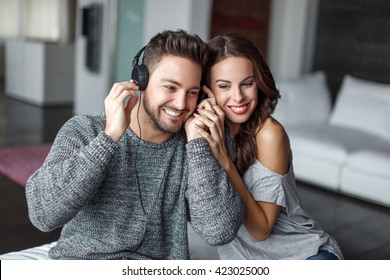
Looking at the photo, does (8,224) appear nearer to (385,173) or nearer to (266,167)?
(266,167)

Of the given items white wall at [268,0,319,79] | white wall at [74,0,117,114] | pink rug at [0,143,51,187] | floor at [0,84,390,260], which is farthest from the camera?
white wall at [74,0,117,114]

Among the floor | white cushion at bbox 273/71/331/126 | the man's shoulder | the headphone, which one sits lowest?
the floor

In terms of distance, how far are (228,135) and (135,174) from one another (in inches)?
14.3

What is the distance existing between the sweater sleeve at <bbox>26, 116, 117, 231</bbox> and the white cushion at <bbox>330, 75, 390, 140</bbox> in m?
3.58

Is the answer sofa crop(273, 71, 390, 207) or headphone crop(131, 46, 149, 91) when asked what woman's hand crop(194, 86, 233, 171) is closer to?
headphone crop(131, 46, 149, 91)

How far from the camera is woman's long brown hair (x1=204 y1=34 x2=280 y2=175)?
1537 millimetres

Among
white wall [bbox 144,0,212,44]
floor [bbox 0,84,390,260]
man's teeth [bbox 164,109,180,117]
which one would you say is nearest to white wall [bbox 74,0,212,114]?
white wall [bbox 144,0,212,44]

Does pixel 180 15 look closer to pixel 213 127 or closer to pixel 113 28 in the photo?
pixel 113 28

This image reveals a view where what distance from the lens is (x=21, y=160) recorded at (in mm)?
4441

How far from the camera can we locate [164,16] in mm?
5328

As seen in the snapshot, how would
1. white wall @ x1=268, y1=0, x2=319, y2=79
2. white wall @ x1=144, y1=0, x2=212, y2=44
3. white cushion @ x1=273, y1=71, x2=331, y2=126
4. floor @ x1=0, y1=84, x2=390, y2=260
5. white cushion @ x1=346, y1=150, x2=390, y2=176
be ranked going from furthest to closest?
white wall @ x1=268, y1=0, x2=319, y2=79 < white wall @ x1=144, y1=0, x2=212, y2=44 < white cushion @ x1=273, y1=71, x2=331, y2=126 < white cushion @ x1=346, y1=150, x2=390, y2=176 < floor @ x1=0, y1=84, x2=390, y2=260

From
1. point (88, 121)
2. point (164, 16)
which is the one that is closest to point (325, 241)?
point (88, 121)

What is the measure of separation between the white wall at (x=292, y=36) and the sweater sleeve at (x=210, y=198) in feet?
15.2

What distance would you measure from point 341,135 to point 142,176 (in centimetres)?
319
